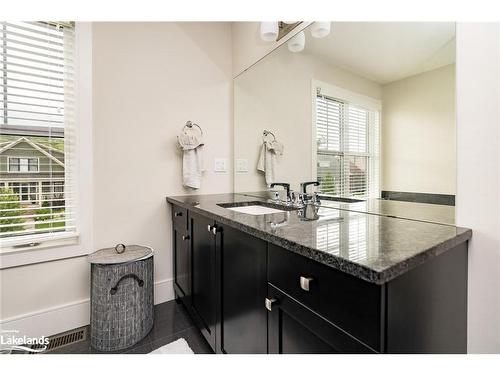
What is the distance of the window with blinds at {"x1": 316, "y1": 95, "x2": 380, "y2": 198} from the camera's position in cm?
120

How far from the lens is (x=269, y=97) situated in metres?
1.85

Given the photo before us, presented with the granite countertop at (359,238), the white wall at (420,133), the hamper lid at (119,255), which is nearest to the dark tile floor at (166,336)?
the hamper lid at (119,255)

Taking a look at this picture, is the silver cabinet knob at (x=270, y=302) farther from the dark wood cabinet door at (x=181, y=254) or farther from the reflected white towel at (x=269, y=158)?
the reflected white towel at (x=269, y=158)

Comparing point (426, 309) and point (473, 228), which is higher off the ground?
point (473, 228)

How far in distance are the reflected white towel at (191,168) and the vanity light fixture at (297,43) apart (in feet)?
3.17

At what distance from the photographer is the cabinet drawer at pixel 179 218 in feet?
5.42

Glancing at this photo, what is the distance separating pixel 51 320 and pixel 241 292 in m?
1.37

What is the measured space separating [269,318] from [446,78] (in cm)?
108

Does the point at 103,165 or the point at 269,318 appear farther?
the point at 103,165

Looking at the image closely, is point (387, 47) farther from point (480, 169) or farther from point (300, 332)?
point (300, 332)

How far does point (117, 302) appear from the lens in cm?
143
